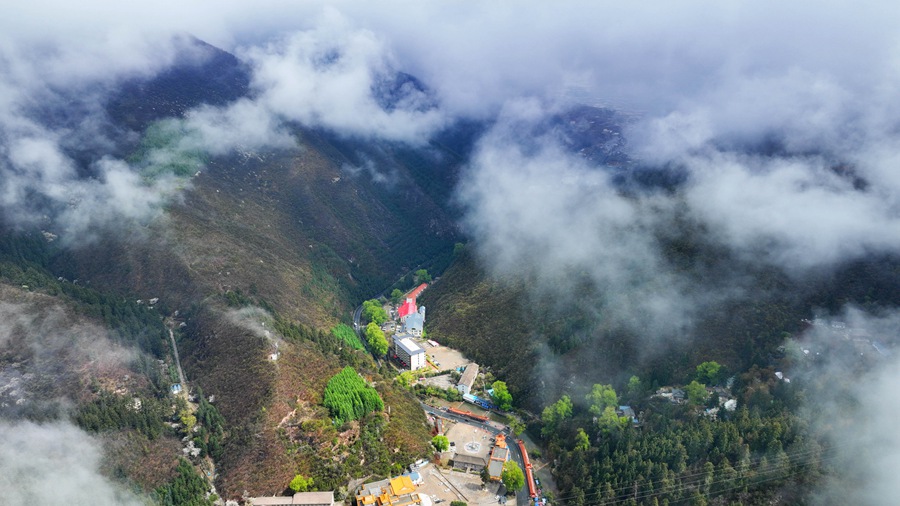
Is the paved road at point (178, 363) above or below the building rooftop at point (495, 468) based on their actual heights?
above

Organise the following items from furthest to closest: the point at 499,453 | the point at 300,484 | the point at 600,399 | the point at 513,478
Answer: the point at 600,399, the point at 499,453, the point at 513,478, the point at 300,484

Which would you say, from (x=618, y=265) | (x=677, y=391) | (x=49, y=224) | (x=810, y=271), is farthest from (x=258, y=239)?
(x=810, y=271)

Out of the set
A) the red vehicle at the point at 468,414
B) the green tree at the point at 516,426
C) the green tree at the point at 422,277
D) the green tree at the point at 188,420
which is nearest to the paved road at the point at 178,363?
the green tree at the point at 188,420

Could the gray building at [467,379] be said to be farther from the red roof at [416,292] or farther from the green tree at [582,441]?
the red roof at [416,292]

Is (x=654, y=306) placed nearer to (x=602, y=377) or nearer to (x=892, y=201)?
(x=602, y=377)

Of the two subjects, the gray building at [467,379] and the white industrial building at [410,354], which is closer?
the gray building at [467,379]

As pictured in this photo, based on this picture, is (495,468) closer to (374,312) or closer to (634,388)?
(634,388)

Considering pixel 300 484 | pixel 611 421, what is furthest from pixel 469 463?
pixel 300 484
